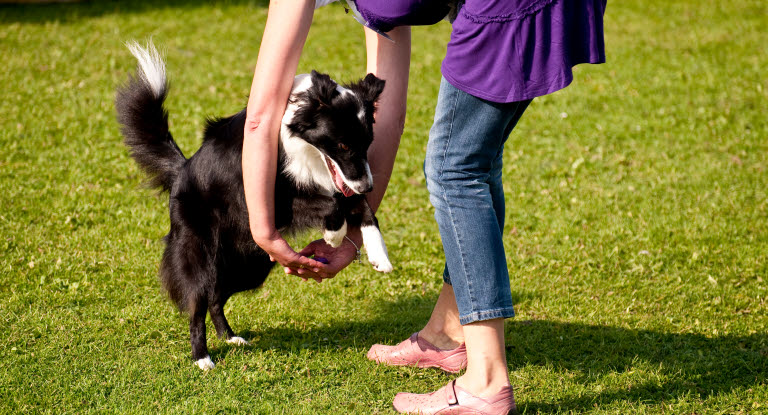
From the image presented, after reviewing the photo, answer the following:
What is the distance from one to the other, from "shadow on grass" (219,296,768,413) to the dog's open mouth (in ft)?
2.61

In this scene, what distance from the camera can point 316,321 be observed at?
12.1 ft

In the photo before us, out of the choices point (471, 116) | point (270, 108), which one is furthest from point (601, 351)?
point (270, 108)

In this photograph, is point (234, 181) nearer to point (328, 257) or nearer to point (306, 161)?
point (306, 161)

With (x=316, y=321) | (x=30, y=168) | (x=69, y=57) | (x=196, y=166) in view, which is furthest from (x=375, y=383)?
(x=69, y=57)

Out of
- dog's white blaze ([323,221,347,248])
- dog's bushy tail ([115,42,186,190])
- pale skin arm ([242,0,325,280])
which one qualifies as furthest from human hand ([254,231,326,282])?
dog's bushy tail ([115,42,186,190])

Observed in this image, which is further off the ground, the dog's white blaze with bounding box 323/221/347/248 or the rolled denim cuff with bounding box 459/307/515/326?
the dog's white blaze with bounding box 323/221/347/248

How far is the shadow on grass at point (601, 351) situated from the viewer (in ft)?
10.00

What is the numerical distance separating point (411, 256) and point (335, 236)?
164 centimetres

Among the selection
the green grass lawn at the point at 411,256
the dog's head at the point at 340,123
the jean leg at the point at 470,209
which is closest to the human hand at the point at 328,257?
the dog's head at the point at 340,123

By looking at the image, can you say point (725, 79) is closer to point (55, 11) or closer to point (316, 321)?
point (316, 321)

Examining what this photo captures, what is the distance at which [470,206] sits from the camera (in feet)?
8.11

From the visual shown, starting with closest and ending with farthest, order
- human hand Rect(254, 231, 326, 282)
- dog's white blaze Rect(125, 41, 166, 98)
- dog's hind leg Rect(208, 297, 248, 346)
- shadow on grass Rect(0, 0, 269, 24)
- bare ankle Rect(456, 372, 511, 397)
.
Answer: bare ankle Rect(456, 372, 511, 397) → human hand Rect(254, 231, 326, 282) → dog's white blaze Rect(125, 41, 166, 98) → dog's hind leg Rect(208, 297, 248, 346) → shadow on grass Rect(0, 0, 269, 24)

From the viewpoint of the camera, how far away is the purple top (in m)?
2.28

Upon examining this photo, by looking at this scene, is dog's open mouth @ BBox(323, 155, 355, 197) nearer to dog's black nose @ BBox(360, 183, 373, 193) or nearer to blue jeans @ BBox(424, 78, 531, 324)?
dog's black nose @ BBox(360, 183, 373, 193)
